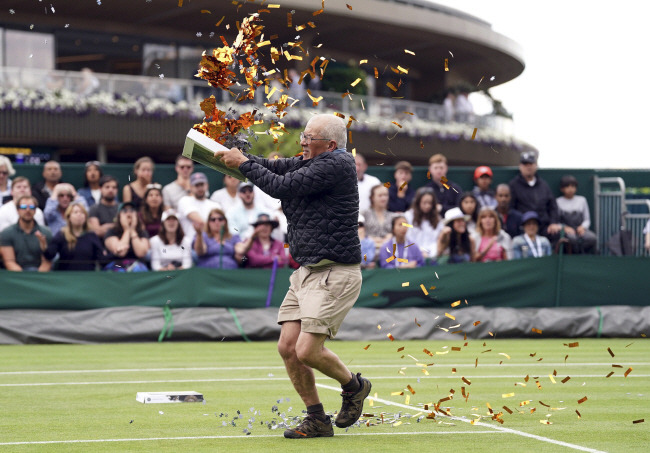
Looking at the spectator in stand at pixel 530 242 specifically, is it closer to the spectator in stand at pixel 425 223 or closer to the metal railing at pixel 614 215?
the spectator in stand at pixel 425 223

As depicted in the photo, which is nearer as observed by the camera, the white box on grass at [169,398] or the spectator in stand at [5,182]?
the white box on grass at [169,398]

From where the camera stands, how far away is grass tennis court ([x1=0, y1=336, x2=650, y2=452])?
6.23m

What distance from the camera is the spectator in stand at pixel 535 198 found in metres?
17.3

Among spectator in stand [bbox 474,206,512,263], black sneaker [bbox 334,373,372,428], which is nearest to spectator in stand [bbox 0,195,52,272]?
spectator in stand [bbox 474,206,512,263]

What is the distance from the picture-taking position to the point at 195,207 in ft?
52.2

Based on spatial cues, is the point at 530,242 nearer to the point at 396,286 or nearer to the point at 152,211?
the point at 396,286

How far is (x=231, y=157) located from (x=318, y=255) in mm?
864

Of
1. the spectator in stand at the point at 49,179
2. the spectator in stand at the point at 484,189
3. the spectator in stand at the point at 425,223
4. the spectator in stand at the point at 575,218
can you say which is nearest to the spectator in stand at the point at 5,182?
the spectator in stand at the point at 49,179

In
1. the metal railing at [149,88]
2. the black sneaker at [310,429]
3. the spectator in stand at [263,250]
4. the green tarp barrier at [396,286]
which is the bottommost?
the green tarp barrier at [396,286]

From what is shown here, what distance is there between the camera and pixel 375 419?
288 inches

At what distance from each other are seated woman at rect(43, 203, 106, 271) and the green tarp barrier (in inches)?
12.5

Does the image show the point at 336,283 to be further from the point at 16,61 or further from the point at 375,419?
the point at 16,61

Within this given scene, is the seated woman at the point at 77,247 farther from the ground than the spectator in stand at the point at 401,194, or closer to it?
closer to it

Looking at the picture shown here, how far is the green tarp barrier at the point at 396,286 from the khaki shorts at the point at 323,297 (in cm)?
839
